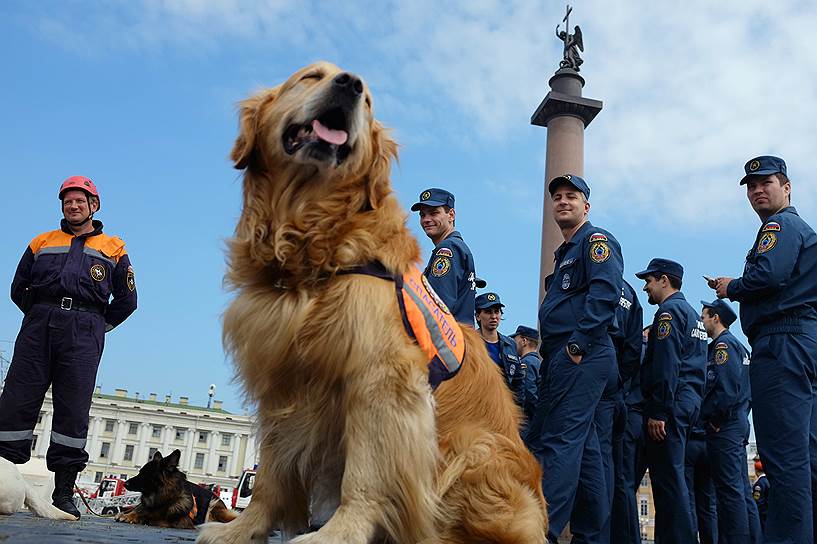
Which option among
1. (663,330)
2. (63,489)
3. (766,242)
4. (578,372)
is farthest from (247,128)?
(663,330)

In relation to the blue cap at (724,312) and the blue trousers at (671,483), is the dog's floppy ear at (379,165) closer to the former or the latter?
the blue trousers at (671,483)

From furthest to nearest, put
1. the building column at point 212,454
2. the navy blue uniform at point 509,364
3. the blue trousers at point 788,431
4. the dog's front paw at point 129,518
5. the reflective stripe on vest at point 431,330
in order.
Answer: the building column at point 212,454, the dog's front paw at point 129,518, the navy blue uniform at point 509,364, the blue trousers at point 788,431, the reflective stripe on vest at point 431,330

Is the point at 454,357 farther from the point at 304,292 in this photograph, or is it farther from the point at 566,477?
the point at 566,477

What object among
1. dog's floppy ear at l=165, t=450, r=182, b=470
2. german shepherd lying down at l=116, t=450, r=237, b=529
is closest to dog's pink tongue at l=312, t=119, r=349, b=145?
german shepherd lying down at l=116, t=450, r=237, b=529

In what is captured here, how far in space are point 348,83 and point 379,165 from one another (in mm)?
396

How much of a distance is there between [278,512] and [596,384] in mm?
2785

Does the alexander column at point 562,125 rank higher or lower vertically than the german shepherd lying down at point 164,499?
higher

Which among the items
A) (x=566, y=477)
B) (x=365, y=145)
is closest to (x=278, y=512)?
(x=365, y=145)

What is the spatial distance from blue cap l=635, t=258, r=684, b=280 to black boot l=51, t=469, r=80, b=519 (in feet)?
18.8

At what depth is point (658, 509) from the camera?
23.5 ft

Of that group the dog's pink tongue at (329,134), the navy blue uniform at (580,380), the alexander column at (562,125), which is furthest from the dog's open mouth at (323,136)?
the alexander column at (562,125)

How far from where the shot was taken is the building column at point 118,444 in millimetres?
101938

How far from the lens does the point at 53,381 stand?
6.20 meters

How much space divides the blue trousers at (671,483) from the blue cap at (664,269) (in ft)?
4.43
